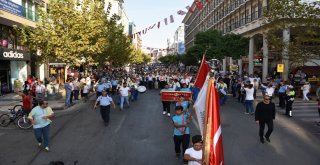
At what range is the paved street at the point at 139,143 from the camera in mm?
8227

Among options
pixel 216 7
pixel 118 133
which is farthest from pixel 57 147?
pixel 216 7

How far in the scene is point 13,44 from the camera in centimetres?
2616

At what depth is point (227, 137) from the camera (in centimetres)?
1054

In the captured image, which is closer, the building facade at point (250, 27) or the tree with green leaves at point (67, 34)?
the tree with green leaves at point (67, 34)

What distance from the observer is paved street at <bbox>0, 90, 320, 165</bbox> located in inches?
324

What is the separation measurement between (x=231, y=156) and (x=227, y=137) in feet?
6.99

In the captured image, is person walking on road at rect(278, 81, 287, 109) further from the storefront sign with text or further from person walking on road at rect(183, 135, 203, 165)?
the storefront sign with text

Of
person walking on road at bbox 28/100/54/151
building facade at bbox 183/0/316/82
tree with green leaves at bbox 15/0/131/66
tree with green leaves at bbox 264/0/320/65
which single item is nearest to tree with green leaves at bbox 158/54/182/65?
building facade at bbox 183/0/316/82

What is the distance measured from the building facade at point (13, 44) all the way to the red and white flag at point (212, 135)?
19880 millimetres

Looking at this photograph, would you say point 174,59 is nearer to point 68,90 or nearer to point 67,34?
point 67,34

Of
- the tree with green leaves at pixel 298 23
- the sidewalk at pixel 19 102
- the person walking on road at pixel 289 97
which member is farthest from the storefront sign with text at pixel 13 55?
the person walking on road at pixel 289 97

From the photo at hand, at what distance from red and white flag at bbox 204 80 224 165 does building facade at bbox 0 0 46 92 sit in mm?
19880

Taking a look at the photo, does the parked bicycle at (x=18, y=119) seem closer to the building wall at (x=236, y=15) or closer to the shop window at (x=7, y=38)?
the shop window at (x=7, y=38)

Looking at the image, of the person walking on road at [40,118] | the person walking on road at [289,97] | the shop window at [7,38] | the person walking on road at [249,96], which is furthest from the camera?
the shop window at [7,38]
